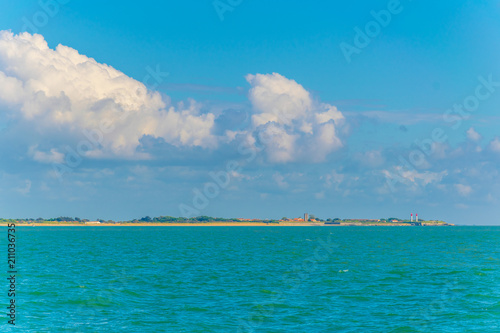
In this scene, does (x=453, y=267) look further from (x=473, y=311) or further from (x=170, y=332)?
(x=170, y=332)

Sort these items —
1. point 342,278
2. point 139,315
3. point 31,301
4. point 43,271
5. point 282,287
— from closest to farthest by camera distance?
point 139,315 → point 31,301 → point 282,287 → point 342,278 → point 43,271

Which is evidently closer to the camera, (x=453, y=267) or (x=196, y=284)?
(x=196, y=284)

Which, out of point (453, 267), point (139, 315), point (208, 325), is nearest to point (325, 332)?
point (208, 325)

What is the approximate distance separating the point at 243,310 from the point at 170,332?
32.2 feet

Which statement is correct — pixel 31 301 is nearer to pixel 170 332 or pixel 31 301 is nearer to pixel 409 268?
pixel 170 332

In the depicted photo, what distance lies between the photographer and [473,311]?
48062 mm

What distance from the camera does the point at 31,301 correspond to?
51.7 meters

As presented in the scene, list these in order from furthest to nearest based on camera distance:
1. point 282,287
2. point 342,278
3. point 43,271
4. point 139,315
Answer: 1. point 43,271
2. point 342,278
3. point 282,287
4. point 139,315

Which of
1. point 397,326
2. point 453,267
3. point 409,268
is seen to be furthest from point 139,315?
point 453,267

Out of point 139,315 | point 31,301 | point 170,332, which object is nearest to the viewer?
point 170,332

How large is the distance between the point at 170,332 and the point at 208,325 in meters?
3.62

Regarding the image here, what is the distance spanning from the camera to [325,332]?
1586 inches

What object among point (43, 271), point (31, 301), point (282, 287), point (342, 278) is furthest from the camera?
point (43, 271)

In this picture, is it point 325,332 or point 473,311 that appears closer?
point 325,332
